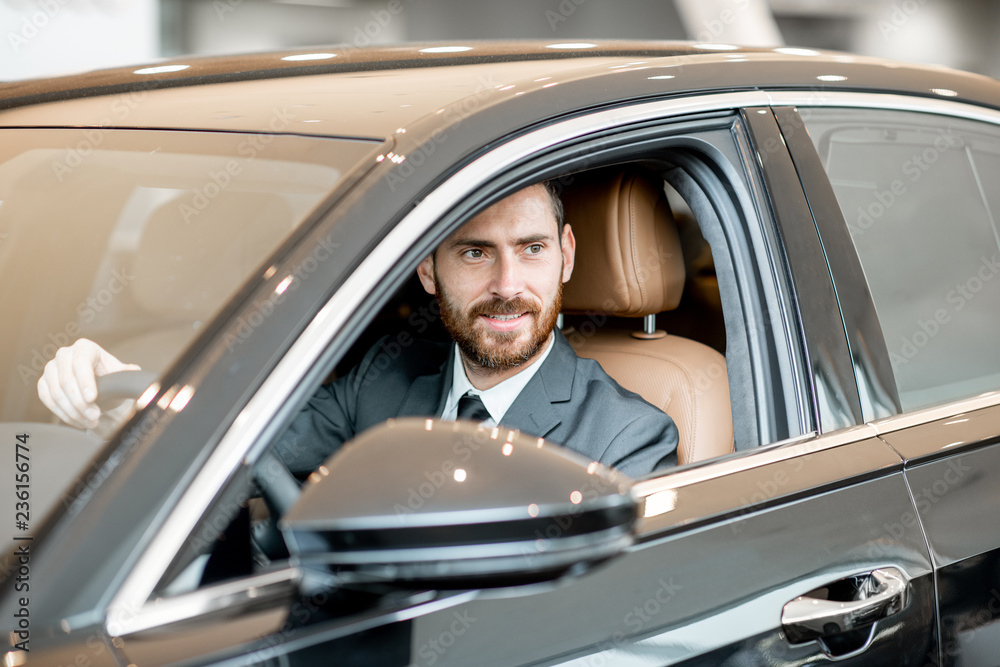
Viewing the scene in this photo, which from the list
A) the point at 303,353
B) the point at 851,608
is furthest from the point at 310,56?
the point at 851,608

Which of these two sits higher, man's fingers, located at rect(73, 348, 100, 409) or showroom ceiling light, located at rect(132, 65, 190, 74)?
showroom ceiling light, located at rect(132, 65, 190, 74)

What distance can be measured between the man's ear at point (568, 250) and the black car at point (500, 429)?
27mm

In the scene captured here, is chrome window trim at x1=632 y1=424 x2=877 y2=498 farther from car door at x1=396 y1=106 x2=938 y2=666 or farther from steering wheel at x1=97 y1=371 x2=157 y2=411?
steering wheel at x1=97 y1=371 x2=157 y2=411

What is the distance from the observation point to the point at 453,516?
79 cm

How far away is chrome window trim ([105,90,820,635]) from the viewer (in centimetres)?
81

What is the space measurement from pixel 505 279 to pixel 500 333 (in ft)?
0.34

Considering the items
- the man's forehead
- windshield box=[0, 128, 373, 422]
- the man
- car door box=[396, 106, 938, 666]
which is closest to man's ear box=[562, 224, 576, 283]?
the man

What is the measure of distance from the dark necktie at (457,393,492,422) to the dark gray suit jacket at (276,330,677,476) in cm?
8

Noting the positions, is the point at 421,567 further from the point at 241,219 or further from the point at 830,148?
the point at 830,148

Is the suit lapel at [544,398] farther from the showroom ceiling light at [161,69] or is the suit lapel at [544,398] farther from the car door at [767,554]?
the showroom ceiling light at [161,69]

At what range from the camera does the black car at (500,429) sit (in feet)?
2.68

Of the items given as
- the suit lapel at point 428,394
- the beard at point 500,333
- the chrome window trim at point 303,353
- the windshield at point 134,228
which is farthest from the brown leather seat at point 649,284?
the windshield at point 134,228

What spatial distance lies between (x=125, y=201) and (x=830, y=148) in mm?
1078

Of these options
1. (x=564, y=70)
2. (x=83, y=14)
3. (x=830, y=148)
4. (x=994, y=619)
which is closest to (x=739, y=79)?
(x=830, y=148)
